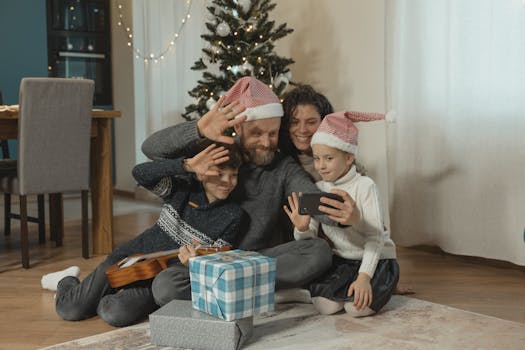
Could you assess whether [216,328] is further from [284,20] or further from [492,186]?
[284,20]

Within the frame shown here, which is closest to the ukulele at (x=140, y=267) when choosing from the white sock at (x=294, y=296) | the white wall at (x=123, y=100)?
the white sock at (x=294, y=296)

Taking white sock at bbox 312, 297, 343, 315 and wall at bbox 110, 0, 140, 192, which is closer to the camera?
white sock at bbox 312, 297, 343, 315

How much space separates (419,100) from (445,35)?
34 centimetres

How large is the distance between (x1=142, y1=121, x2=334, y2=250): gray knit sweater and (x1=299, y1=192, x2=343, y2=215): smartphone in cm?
22

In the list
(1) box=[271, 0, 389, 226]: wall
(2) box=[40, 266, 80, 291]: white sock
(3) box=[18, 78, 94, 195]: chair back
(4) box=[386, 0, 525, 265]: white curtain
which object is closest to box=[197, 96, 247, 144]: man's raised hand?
(2) box=[40, 266, 80, 291]: white sock

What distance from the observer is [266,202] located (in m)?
2.29

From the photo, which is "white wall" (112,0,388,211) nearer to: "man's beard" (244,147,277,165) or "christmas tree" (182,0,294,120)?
"christmas tree" (182,0,294,120)

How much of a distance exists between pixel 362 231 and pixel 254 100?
592 millimetres

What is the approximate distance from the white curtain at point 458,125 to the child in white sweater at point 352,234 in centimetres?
89

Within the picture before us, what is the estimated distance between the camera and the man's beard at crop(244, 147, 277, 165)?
2.25 meters

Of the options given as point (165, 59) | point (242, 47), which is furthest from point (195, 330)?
point (165, 59)

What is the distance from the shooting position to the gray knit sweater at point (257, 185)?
2266 millimetres

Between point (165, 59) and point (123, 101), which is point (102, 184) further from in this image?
point (123, 101)

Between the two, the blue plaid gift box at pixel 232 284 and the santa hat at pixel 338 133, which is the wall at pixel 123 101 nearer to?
the santa hat at pixel 338 133
